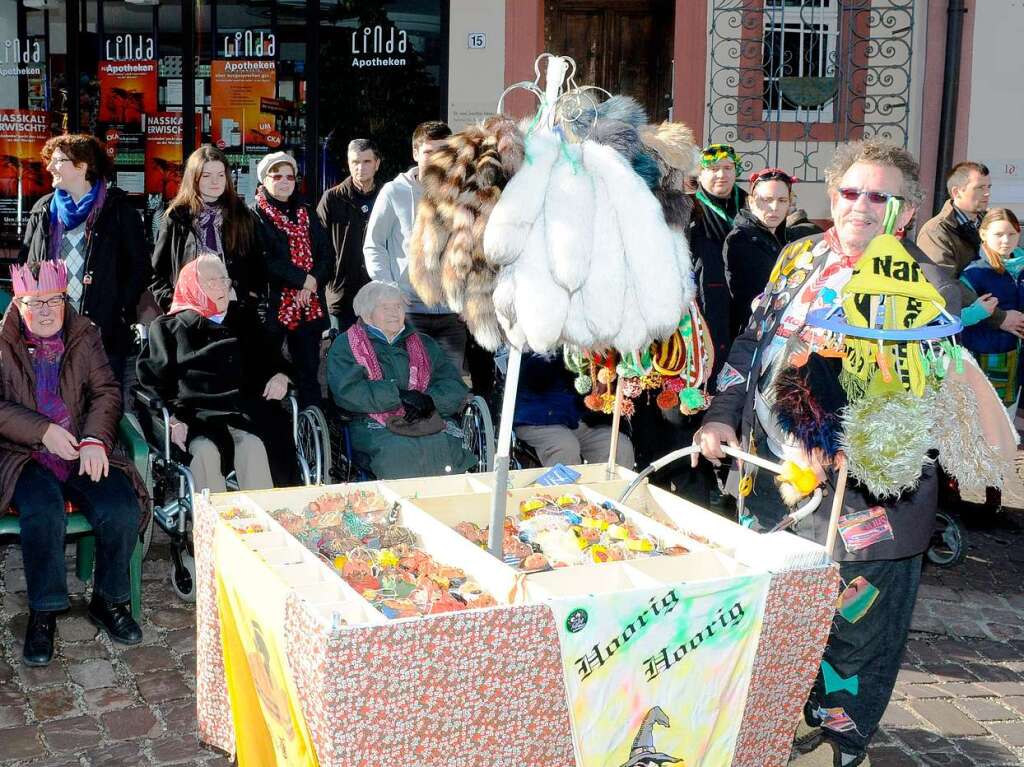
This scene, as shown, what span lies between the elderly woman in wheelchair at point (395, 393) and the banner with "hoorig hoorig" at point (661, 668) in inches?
105

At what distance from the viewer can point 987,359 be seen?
7008 millimetres

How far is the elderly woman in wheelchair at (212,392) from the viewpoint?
5492 millimetres

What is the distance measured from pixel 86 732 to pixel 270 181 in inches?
151

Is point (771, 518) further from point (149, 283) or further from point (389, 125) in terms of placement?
point (389, 125)

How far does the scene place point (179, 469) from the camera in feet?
17.1

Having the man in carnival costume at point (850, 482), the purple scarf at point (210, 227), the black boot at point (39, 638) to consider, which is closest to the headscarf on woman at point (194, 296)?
the purple scarf at point (210, 227)

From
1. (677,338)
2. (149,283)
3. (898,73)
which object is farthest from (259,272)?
(898,73)

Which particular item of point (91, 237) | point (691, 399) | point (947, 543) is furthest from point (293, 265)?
point (947, 543)

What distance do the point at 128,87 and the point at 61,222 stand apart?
14.6ft

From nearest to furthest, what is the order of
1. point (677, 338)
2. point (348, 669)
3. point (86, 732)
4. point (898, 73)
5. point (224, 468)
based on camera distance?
1. point (348, 669)
2. point (86, 732)
3. point (677, 338)
4. point (224, 468)
5. point (898, 73)

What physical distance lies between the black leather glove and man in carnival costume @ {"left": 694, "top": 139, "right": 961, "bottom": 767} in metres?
2.07

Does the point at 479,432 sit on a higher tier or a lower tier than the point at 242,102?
lower

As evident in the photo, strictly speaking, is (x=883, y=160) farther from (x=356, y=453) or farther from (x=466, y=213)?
(x=356, y=453)

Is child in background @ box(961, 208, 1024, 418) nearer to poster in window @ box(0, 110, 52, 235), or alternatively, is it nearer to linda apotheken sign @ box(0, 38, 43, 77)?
poster in window @ box(0, 110, 52, 235)
